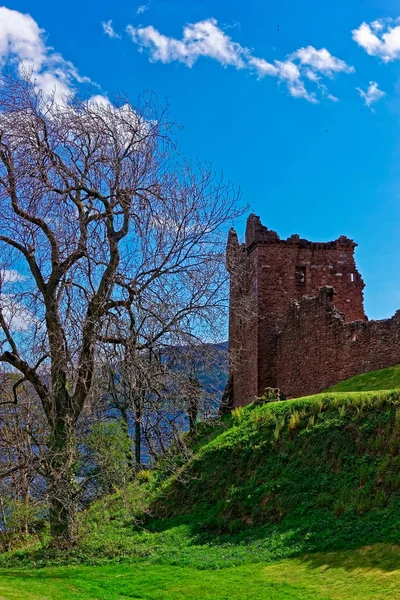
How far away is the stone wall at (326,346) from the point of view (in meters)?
22.9

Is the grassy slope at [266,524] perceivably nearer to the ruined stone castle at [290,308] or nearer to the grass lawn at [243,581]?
the grass lawn at [243,581]

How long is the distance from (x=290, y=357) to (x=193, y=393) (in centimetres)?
1590

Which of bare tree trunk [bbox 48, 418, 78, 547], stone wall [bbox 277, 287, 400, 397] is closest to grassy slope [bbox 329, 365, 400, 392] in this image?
stone wall [bbox 277, 287, 400, 397]

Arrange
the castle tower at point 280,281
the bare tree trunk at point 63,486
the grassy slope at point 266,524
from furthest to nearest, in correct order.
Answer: the castle tower at point 280,281 → the bare tree trunk at point 63,486 → the grassy slope at point 266,524

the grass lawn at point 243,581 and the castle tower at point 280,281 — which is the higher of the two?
the castle tower at point 280,281

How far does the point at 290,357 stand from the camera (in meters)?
29.5

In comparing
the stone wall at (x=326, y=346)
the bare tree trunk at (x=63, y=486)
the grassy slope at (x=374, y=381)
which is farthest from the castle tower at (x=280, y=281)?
the bare tree trunk at (x=63, y=486)

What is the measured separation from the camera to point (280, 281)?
3306 centimetres

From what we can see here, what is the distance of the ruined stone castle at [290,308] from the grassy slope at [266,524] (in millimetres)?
6760

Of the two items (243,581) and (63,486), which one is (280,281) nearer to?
(63,486)

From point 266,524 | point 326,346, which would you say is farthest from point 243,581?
point 326,346

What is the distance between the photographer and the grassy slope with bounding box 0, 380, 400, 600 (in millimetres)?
11109

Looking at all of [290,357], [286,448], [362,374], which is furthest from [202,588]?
[290,357]

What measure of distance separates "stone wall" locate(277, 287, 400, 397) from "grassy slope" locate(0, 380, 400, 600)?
4.25m
